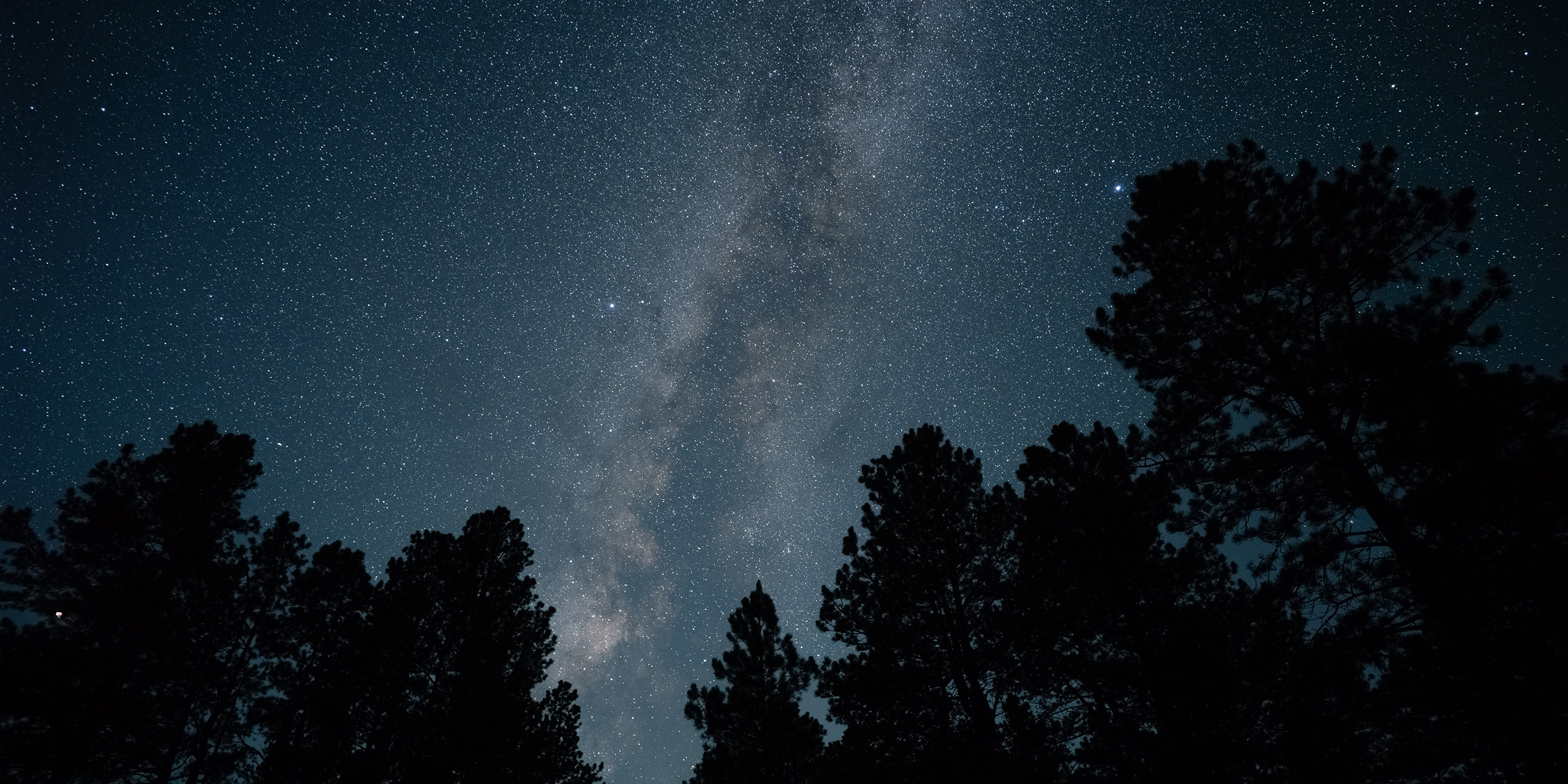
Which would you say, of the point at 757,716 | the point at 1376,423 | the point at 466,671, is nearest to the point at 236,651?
the point at 466,671

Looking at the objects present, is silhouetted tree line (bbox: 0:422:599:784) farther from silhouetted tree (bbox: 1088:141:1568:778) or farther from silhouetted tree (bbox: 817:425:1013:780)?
silhouetted tree (bbox: 1088:141:1568:778)

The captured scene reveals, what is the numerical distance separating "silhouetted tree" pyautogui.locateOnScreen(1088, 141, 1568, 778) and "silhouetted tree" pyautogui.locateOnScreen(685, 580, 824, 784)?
13.3 metres

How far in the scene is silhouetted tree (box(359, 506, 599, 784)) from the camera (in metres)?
14.3

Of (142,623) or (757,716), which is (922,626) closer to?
(757,716)

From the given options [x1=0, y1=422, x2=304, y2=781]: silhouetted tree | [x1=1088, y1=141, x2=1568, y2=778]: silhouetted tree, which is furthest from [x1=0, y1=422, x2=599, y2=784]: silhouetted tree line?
[x1=1088, y1=141, x2=1568, y2=778]: silhouetted tree

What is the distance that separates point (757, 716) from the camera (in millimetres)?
17703

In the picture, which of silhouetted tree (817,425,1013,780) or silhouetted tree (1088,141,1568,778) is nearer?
silhouetted tree (1088,141,1568,778)

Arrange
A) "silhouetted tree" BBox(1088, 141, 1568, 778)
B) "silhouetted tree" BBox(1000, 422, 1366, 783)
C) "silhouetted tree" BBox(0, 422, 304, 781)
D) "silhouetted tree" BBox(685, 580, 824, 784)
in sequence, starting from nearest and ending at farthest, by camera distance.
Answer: "silhouetted tree" BBox(1088, 141, 1568, 778) < "silhouetted tree" BBox(1000, 422, 1366, 783) < "silhouetted tree" BBox(0, 422, 304, 781) < "silhouetted tree" BBox(685, 580, 824, 784)

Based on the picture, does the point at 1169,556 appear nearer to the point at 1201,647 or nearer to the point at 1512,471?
the point at 1201,647

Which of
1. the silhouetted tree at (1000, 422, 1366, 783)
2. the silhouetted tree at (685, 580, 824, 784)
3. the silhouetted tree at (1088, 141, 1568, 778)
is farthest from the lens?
the silhouetted tree at (685, 580, 824, 784)

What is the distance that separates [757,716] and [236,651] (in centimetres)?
1508

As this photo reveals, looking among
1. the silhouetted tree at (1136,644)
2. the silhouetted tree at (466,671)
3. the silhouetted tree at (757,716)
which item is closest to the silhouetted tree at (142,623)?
the silhouetted tree at (466,671)

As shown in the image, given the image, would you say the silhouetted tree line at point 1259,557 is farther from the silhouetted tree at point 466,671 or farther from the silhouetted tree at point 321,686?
the silhouetted tree at point 321,686

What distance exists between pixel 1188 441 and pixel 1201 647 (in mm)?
4148
